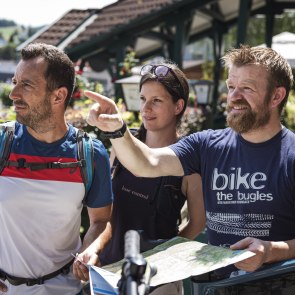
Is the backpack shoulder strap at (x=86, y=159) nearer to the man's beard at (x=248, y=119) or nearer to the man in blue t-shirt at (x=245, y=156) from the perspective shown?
the man in blue t-shirt at (x=245, y=156)

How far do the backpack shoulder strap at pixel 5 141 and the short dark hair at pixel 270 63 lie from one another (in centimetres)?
103

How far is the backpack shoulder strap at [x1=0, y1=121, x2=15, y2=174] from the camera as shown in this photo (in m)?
2.38

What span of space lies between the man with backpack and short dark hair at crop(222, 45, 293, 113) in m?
0.75

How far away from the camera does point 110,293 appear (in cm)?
189

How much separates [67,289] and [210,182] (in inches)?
32.2

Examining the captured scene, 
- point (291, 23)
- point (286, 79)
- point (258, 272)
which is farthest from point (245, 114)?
point (291, 23)

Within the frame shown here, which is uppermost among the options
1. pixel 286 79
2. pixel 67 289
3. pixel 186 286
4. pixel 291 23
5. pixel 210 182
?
pixel 291 23

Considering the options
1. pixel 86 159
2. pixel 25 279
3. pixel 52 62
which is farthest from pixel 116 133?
pixel 25 279

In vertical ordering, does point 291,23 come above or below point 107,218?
above

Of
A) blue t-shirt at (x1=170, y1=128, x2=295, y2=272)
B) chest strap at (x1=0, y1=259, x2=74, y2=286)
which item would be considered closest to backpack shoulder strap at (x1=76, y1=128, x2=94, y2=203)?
chest strap at (x1=0, y1=259, x2=74, y2=286)

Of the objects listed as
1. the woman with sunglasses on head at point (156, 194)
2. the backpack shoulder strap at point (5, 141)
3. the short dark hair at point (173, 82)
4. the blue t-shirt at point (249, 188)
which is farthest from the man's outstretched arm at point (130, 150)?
the short dark hair at point (173, 82)

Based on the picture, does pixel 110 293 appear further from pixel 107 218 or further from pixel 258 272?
pixel 107 218

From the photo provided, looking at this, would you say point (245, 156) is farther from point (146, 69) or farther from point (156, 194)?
point (146, 69)

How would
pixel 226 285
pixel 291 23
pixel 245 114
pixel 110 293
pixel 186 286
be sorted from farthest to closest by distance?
pixel 291 23 → pixel 186 286 → pixel 245 114 → pixel 226 285 → pixel 110 293
